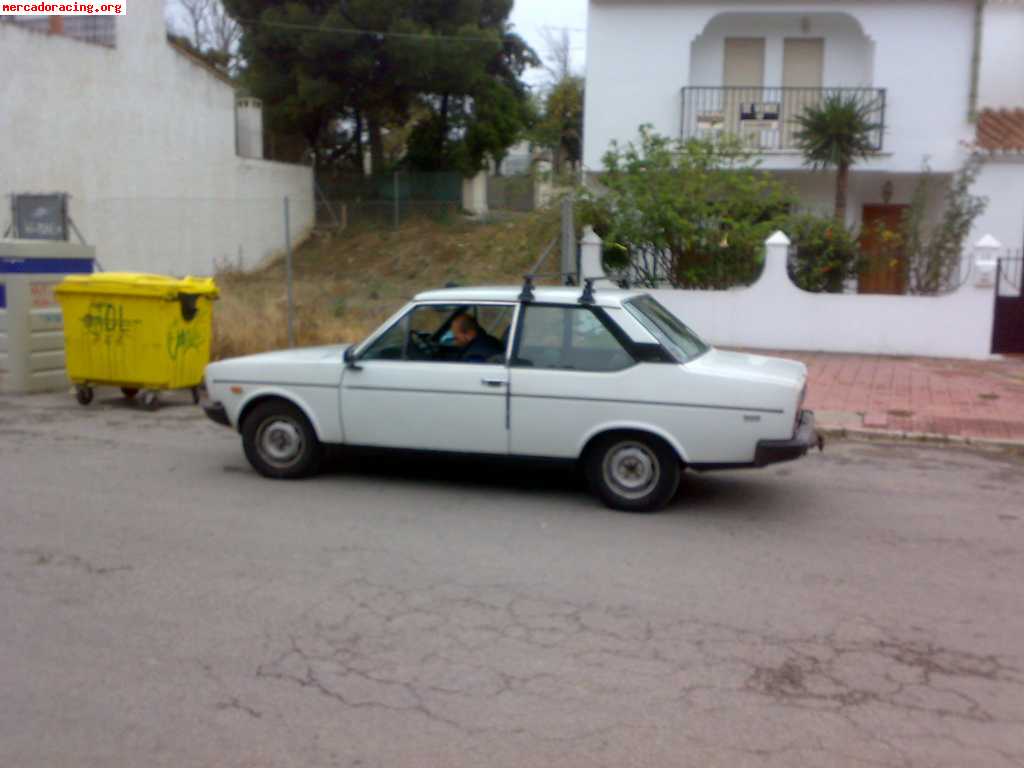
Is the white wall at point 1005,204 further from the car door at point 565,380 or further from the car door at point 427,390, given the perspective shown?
the car door at point 427,390

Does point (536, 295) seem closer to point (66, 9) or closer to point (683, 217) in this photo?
point (683, 217)

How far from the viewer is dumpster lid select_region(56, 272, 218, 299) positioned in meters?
11.2

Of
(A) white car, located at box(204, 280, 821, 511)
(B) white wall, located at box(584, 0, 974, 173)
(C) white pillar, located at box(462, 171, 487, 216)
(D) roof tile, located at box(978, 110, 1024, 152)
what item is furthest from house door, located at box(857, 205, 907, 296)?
(C) white pillar, located at box(462, 171, 487, 216)

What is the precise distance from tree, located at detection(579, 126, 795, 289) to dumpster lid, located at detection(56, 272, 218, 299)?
6.93 m

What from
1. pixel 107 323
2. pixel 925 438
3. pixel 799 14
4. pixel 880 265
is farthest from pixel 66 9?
pixel 925 438

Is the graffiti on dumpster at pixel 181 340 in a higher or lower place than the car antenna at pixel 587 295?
lower

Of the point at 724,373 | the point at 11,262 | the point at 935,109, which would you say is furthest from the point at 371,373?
the point at 935,109

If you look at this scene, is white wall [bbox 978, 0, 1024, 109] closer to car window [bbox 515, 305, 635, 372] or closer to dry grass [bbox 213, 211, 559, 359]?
dry grass [bbox 213, 211, 559, 359]

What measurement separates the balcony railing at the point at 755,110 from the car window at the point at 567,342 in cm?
1485

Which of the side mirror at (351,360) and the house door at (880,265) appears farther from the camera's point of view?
the house door at (880,265)

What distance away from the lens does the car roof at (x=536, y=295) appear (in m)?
7.63

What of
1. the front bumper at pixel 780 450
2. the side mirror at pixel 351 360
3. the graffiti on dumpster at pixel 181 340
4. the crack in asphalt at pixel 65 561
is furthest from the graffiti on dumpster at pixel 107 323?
the front bumper at pixel 780 450

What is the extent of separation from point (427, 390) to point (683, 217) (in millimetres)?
9416

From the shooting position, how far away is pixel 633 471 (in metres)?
7.45
